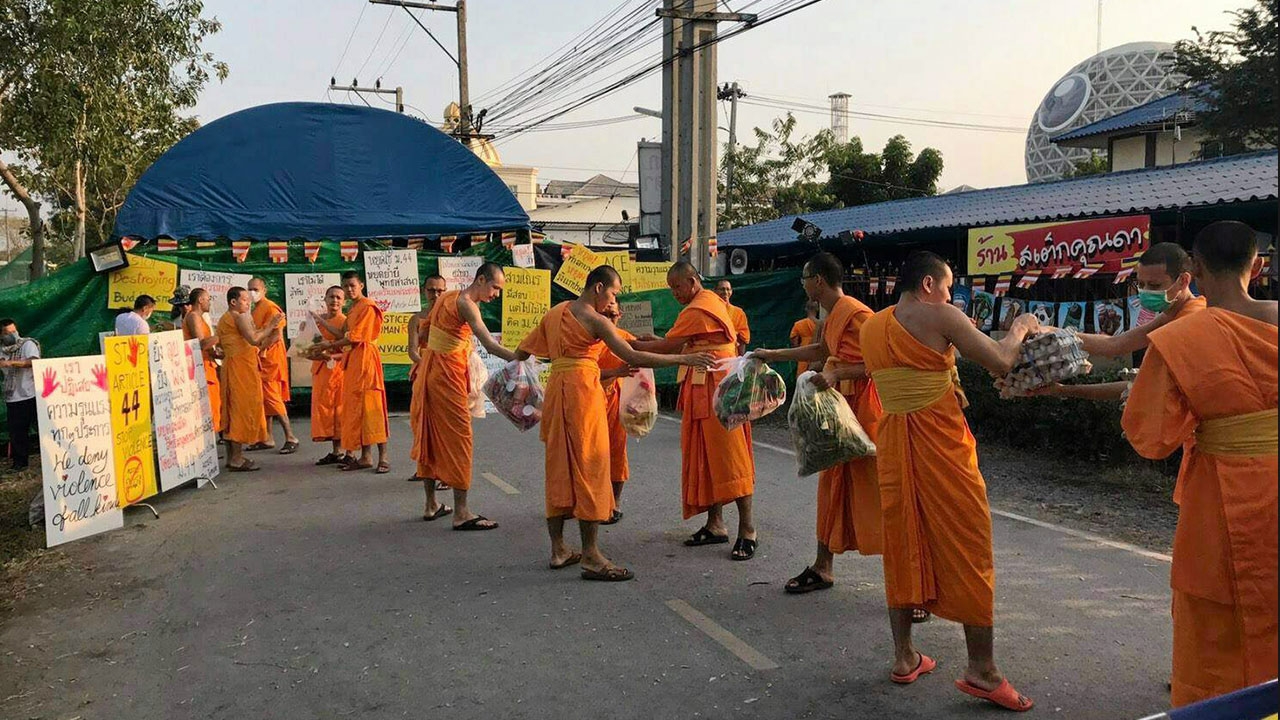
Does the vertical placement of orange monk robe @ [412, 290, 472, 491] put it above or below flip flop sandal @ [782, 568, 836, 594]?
above

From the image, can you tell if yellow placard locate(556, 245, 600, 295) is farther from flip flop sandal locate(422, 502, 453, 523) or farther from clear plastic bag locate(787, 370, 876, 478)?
clear plastic bag locate(787, 370, 876, 478)

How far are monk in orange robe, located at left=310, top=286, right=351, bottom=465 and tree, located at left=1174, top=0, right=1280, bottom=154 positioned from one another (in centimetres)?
1679

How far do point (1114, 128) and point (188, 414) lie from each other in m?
21.3

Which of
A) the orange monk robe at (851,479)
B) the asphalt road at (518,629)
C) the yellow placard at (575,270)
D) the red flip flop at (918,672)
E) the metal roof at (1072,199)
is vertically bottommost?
the asphalt road at (518,629)

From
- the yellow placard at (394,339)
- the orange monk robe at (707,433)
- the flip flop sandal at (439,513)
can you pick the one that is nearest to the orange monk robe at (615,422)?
the orange monk robe at (707,433)

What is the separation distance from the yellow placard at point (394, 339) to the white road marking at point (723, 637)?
9.00 metres

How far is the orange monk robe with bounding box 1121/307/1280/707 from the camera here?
2775 mm

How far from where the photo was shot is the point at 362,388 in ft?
29.2

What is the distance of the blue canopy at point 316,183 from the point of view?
13.6 m

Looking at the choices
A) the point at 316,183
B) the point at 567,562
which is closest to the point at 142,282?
the point at 316,183

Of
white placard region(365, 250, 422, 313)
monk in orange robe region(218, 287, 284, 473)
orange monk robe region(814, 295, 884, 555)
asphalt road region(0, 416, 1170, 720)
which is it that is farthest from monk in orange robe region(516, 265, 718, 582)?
white placard region(365, 250, 422, 313)

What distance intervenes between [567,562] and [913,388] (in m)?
2.71

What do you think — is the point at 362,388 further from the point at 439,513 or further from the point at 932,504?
the point at 932,504

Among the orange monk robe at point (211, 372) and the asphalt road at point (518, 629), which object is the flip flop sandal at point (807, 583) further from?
the orange monk robe at point (211, 372)
